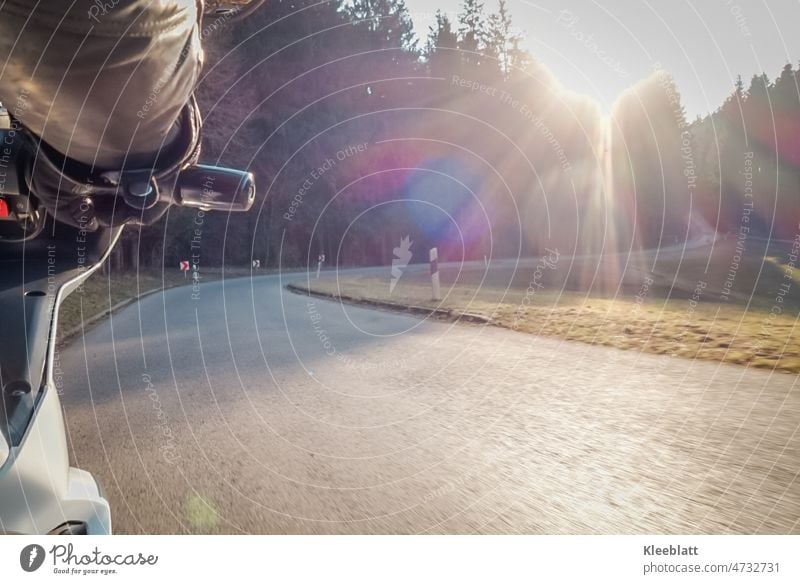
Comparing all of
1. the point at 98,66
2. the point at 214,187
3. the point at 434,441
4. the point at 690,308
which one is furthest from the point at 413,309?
the point at 98,66

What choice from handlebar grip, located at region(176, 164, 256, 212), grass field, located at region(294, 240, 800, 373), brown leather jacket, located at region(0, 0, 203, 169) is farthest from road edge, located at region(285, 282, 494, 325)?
brown leather jacket, located at region(0, 0, 203, 169)

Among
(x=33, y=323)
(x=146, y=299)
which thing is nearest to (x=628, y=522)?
(x=33, y=323)

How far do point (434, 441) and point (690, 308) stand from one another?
4752mm

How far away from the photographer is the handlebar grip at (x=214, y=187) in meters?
1.41

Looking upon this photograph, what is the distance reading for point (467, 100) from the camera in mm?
4824

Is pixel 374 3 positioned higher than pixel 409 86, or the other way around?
pixel 409 86

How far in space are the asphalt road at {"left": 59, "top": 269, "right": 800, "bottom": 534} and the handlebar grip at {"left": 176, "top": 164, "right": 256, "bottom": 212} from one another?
1.05 meters

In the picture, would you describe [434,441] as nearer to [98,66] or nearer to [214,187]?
[214,187]

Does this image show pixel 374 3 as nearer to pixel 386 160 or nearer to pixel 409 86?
pixel 409 86

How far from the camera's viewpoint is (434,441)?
8.21 feet

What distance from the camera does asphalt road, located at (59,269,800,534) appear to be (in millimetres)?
1729

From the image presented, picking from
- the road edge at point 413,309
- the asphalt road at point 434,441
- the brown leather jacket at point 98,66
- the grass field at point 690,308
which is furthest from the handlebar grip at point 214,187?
the road edge at point 413,309

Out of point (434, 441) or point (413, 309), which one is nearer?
point (434, 441)
